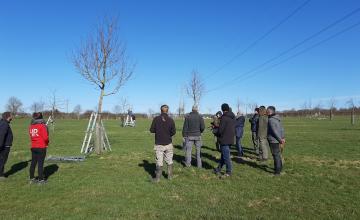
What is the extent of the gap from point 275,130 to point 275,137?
0.67 ft

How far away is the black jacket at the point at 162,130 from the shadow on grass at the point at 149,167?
4.20 ft

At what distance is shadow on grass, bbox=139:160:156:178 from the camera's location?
430 inches

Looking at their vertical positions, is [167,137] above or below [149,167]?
above

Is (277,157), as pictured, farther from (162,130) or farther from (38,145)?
(38,145)

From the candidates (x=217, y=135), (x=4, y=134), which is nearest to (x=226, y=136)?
(x=217, y=135)

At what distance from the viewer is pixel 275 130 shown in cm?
1055

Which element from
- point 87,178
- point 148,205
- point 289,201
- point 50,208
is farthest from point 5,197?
point 289,201

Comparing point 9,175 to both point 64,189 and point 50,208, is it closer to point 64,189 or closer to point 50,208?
point 64,189

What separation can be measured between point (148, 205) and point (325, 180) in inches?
200

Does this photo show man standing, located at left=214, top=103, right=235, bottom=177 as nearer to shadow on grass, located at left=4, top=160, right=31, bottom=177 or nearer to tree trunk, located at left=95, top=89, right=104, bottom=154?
shadow on grass, located at left=4, top=160, right=31, bottom=177

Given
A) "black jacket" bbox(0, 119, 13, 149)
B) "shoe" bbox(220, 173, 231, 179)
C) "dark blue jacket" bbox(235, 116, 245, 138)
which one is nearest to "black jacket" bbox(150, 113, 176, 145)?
"shoe" bbox(220, 173, 231, 179)

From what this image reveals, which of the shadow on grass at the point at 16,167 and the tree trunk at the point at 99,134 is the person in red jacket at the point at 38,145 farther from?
the tree trunk at the point at 99,134

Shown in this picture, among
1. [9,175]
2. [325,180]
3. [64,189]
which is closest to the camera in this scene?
[64,189]

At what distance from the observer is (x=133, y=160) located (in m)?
13.7
